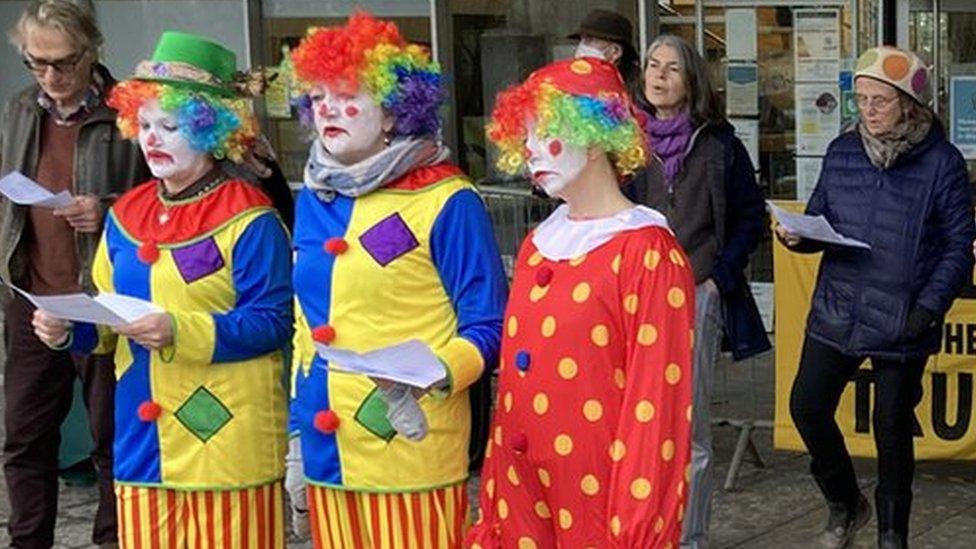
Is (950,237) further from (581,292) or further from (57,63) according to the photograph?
(57,63)

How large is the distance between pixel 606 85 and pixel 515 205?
527cm

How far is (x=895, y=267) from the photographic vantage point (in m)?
5.43

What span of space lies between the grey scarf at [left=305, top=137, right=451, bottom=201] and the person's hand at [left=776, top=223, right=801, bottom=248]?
6.33 feet

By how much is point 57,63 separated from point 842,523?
9.50 feet

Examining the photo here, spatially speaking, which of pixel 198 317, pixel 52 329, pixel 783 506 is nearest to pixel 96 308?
pixel 198 317

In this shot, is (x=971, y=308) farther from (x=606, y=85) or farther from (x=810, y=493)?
(x=606, y=85)

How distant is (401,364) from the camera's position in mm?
3436

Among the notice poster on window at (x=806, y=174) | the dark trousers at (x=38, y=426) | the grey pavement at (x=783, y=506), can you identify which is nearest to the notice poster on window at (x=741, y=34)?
the notice poster on window at (x=806, y=174)

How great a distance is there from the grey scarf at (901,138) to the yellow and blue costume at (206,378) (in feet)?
6.96

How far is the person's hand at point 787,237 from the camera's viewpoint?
5477mm

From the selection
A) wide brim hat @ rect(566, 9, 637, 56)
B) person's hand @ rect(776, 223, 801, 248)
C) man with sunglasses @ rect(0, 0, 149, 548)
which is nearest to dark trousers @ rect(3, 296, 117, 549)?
man with sunglasses @ rect(0, 0, 149, 548)

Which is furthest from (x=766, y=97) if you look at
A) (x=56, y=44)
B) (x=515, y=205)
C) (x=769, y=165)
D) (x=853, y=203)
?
(x=56, y=44)

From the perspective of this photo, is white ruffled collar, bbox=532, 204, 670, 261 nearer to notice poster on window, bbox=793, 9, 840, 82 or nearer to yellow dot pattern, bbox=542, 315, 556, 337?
yellow dot pattern, bbox=542, 315, 556, 337

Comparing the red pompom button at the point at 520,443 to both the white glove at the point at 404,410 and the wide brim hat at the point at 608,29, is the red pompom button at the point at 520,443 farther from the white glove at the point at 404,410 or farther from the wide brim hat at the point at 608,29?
the wide brim hat at the point at 608,29
